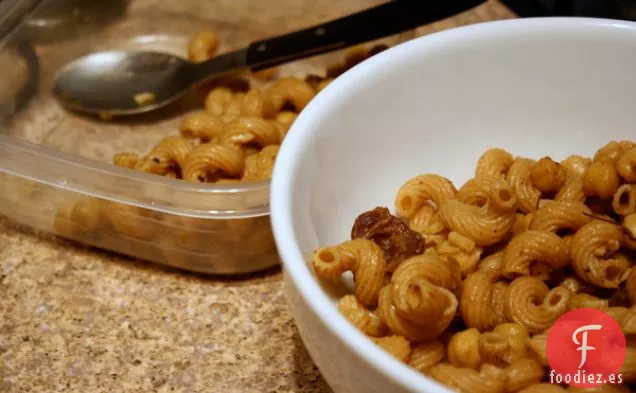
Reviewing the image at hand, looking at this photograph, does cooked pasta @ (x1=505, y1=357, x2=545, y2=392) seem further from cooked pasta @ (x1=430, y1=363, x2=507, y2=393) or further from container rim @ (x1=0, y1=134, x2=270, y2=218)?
container rim @ (x1=0, y1=134, x2=270, y2=218)

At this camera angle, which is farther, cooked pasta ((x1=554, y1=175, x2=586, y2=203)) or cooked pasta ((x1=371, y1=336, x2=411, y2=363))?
cooked pasta ((x1=554, y1=175, x2=586, y2=203))

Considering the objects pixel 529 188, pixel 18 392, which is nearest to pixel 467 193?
pixel 529 188

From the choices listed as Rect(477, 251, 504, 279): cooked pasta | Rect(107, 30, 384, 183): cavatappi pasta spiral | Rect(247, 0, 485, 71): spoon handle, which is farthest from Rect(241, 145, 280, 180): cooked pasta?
Rect(477, 251, 504, 279): cooked pasta

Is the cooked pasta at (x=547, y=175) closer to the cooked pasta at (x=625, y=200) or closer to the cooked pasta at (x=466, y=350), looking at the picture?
the cooked pasta at (x=625, y=200)

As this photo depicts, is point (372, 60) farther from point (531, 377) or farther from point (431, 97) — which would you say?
point (531, 377)

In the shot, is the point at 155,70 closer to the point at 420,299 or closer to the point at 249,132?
the point at 249,132

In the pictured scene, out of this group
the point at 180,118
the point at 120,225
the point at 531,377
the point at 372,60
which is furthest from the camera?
the point at 180,118
